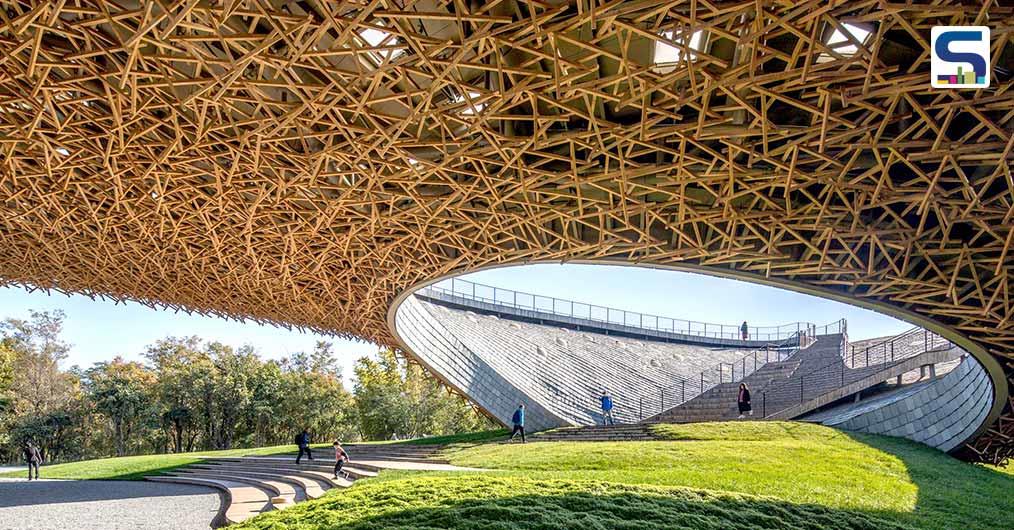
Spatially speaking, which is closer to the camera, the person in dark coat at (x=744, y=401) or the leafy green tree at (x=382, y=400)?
the person in dark coat at (x=744, y=401)

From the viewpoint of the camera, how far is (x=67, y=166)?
12141mm

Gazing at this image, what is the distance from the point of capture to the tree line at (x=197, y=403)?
4031 centimetres

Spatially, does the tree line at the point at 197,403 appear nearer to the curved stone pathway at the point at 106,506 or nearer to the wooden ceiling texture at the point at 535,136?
the curved stone pathway at the point at 106,506

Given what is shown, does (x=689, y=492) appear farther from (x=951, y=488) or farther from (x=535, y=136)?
(x=951, y=488)

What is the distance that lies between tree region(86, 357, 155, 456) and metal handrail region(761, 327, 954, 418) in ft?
119

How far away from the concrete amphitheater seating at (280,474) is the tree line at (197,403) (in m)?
17.6

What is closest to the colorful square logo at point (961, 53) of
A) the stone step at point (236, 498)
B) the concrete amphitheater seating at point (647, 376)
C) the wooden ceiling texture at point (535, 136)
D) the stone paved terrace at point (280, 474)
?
the wooden ceiling texture at point (535, 136)

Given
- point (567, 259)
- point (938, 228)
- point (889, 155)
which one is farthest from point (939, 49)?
point (567, 259)

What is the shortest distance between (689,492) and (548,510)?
2370 mm

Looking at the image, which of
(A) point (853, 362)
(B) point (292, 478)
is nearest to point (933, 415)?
(A) point (853, 362)

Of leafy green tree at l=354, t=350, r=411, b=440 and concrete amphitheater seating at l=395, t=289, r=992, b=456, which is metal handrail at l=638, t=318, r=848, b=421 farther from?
leafy green tree at l=354, t=350, r=411, b=440

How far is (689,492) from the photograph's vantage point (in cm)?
913

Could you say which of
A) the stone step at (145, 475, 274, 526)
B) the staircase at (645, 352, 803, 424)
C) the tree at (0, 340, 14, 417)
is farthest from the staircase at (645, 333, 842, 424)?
the tree at (0, 340, 14, 417)

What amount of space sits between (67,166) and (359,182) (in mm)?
5338
